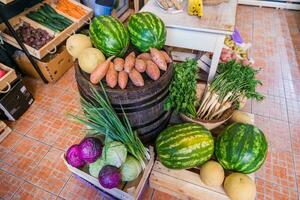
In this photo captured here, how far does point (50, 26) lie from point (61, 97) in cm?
70

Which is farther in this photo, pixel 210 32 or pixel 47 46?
pixel 47 46

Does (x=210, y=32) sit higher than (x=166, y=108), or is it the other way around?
(x=210, y=32)

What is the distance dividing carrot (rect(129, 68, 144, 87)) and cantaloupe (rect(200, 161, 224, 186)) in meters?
0.59

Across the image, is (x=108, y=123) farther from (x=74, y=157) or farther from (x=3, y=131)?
(x=3, y=131)

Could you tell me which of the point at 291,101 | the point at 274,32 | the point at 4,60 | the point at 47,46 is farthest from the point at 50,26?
the point at 274,32

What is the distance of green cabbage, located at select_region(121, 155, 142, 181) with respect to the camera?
1127mm

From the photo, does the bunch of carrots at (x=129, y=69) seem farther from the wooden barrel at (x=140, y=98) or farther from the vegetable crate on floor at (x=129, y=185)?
the vegetable crate on floor at (x=129, y=185)

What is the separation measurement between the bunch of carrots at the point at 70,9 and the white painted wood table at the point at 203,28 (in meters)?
0.97

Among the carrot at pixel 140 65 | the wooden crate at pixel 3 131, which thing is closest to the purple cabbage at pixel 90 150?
the carrot at pixel 140 65

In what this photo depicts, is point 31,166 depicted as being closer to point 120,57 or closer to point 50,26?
point 120,57

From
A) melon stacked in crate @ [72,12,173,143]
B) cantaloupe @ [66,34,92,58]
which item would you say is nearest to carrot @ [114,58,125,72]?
melon stacked in crate @ [72,12,173,143]

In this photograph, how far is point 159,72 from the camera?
1061 mm

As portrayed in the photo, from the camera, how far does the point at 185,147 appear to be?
108 centimetres

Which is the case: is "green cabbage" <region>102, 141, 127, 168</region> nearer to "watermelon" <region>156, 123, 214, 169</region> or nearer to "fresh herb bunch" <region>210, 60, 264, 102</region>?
"watermelon" <region>156, 123, 214, 169</region>
